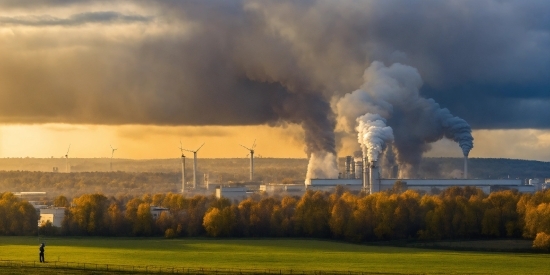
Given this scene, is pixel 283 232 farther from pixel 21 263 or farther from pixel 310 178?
pixel 310 178

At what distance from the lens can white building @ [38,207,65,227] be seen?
100750 millimetres

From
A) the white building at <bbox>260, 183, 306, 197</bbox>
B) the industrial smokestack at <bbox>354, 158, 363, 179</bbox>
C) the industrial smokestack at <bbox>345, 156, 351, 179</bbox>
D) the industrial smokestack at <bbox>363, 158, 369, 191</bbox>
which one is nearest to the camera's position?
the industrial smokestack at <bbox>363, 158, 369, 191</bbox>

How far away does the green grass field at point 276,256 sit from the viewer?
205 ft

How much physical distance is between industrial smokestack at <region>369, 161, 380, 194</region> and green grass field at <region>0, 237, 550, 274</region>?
55732 mm

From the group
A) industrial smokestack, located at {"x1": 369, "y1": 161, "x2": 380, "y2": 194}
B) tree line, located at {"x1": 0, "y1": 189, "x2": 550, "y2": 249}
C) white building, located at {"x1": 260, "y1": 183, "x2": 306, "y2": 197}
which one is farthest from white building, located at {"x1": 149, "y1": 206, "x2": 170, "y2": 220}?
white building, located at {"x1": 260, "y1": 183, "x2": 306, "y2": 197}

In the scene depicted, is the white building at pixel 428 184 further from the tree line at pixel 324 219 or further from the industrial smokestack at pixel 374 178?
the tree line at pixel 324 219

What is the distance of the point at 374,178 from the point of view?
468 ft

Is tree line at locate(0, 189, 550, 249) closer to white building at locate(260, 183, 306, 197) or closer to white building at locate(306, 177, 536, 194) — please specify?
white building at locate(306, 177, 536, 194)

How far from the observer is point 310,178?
16075cm

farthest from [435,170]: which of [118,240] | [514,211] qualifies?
[118,240]

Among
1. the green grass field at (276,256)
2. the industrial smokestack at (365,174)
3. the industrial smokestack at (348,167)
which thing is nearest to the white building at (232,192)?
the industrial smokestack at (348,167)

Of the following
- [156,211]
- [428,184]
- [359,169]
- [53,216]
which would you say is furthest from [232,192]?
[53,216]

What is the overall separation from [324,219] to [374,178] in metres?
49.4

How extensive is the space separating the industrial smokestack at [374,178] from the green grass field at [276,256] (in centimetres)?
5573
